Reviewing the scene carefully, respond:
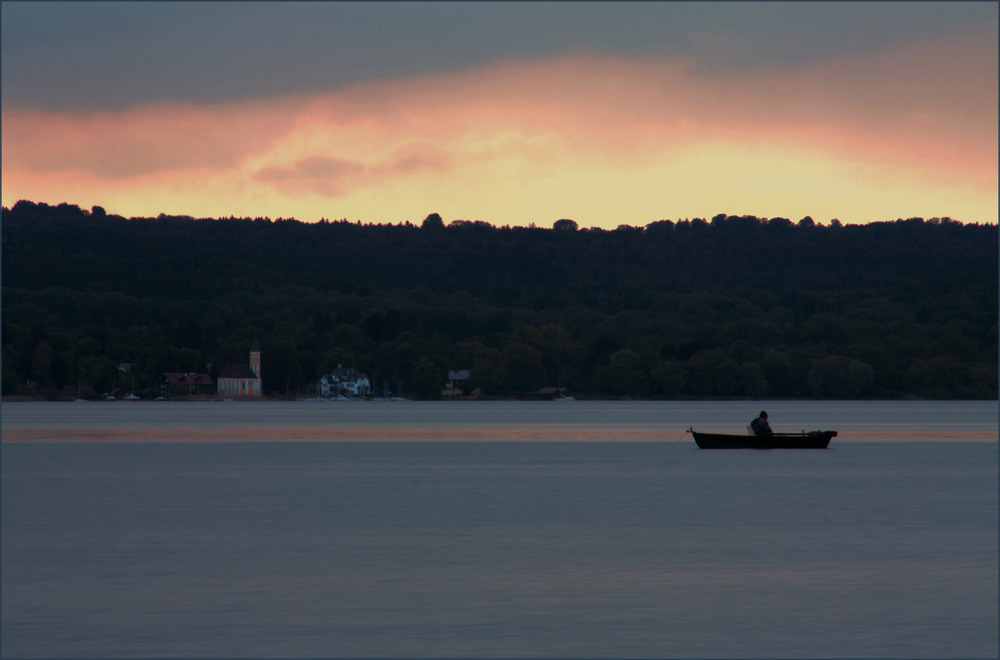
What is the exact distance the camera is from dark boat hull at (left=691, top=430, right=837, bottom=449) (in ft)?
255

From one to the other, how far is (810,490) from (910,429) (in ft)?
246

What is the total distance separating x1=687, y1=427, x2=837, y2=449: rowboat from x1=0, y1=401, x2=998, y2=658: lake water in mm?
11465

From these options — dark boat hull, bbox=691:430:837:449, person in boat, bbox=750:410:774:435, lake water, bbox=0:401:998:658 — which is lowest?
lake water, bbox=0:401:998:658

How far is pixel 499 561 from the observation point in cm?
3094

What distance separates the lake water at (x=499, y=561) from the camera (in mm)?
22109

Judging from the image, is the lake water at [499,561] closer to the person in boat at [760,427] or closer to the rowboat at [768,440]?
the person in boat at [760,427]

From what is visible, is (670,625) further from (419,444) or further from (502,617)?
(419,444)

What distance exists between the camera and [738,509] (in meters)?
43.9

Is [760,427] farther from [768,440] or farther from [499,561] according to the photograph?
[499,561]

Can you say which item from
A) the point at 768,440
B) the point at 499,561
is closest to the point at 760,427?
the point at 768,440

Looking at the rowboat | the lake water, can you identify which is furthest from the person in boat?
the lake water

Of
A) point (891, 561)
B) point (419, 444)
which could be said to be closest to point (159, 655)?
point (891, 561)

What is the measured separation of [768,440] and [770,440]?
18cm

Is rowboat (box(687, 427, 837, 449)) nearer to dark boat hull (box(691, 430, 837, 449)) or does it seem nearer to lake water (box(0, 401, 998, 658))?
dark boat hull (box(691, 430, 837, 449))
